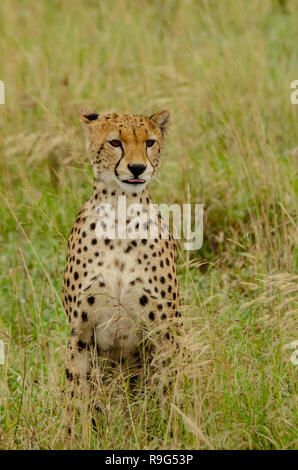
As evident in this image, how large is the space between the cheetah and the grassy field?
12 centimetres

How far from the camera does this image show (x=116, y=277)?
3.07 meters

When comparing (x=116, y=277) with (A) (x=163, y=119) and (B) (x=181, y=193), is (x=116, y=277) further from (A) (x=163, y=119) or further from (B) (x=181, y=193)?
(B) (x=181, y=193)

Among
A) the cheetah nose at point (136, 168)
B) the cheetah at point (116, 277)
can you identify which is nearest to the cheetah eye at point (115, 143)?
the cheetah at point (116, 277)

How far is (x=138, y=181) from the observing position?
2963 millimetres

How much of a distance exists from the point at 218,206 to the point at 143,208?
1424mm

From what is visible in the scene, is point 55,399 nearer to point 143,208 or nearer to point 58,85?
point 143,208

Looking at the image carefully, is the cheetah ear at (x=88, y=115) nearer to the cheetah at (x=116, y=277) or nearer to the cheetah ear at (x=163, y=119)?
the cheetah at (x=116, y=277)

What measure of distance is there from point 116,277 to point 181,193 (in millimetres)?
1540

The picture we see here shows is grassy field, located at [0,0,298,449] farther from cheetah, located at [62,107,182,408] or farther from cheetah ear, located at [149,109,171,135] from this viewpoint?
cheetah ear, located at [149,109,171,135]

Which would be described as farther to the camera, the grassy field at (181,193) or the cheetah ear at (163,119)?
the cheetah ear at (163,119)

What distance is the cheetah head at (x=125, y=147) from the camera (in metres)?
2.97

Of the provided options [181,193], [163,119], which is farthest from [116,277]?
[181,193]

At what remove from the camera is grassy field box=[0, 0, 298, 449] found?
292 centimetres
